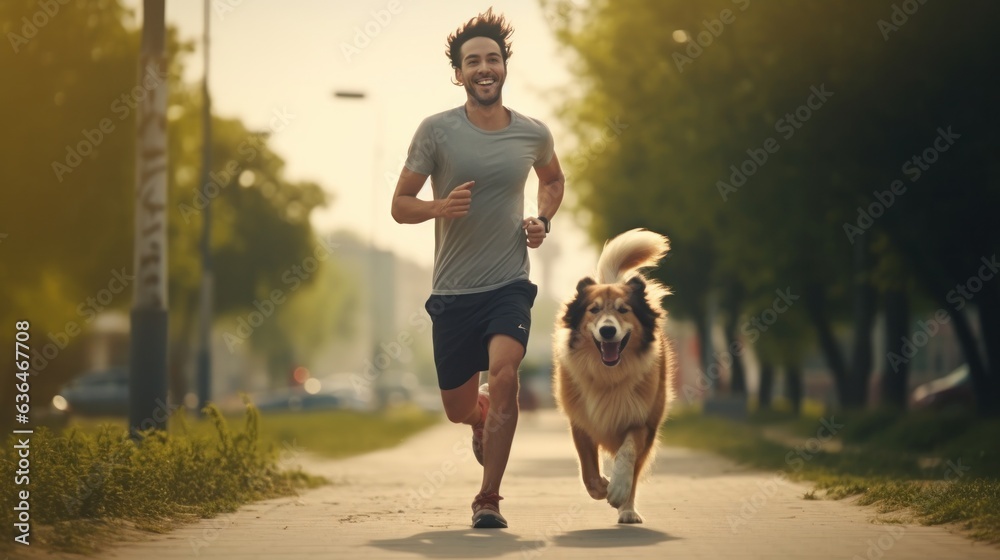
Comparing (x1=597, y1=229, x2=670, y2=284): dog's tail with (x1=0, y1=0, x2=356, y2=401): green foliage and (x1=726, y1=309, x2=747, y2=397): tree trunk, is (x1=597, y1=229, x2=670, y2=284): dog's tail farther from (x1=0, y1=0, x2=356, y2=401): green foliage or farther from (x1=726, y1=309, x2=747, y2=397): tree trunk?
(x1=726, y1=309, x2=747, y2=397): tree trunk

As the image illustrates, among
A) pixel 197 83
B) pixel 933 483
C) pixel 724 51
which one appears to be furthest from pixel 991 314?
pixel 197 83

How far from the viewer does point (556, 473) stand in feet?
54.0

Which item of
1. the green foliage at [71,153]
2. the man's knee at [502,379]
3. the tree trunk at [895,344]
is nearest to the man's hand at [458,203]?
the man's knee at [502,379]

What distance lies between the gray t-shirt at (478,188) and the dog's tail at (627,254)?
1.24 m

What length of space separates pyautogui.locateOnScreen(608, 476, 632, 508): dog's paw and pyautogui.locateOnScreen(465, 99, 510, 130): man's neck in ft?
7.05

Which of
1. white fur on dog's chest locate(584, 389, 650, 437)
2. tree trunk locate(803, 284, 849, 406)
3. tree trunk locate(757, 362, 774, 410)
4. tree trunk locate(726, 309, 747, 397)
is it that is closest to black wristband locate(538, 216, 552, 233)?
white fur on dog's chest locate(584, 389, 650, 437)

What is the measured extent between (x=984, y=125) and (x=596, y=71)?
16134mm

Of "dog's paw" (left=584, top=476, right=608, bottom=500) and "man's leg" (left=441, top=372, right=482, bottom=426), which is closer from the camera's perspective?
"man's leg" (left=441, top=372, right=482, bottom=426)

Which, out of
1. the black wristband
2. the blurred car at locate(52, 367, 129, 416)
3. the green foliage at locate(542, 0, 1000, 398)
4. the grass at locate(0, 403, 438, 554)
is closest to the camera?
the grass at locate(0, 403, 438, 554)

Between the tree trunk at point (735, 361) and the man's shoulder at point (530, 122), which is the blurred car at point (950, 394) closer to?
the tree trunk at point (735, 361)

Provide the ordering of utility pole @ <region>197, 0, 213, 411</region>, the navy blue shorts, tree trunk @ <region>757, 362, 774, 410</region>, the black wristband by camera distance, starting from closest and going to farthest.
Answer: the navy blue shorts < the black wristband < utility pole @ <region>197, 0, 213, 411</region> < tree trunk @ <region>757, 362, 774, 410</region>

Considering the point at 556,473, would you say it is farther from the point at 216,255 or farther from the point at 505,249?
the point at 216,255

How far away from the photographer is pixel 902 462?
15.2 metres

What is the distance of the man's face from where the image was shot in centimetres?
880
